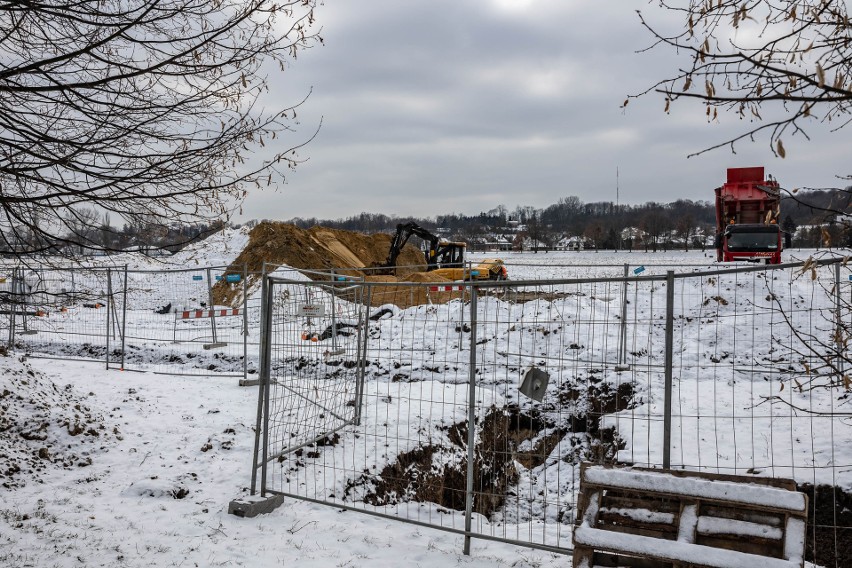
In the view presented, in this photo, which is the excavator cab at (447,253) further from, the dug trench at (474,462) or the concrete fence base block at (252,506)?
the concrete fence base block at (252,506)

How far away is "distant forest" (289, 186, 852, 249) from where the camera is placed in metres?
3.52

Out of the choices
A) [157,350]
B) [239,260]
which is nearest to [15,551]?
[157,350]

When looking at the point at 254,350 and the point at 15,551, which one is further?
the point at 254,350

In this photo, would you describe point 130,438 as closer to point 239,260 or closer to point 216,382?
point 216,382

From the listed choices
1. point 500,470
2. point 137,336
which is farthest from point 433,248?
point 500,470

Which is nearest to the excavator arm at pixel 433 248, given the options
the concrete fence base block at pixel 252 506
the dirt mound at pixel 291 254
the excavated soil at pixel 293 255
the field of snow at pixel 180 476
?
the excavated soil at pixel 293 255

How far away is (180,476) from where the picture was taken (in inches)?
273

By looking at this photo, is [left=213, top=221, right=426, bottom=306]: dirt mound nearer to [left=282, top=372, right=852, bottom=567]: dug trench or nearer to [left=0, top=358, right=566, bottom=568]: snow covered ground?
[left=0, top=358, right=566, bottom=568]: snow covered ground

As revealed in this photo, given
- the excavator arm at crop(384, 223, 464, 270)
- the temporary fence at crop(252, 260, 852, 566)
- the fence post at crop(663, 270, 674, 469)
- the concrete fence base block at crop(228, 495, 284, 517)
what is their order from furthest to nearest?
the excavator arm at crop(384, 223, 464, 270), the concrete fence base block at crop(228, 495, 284, 517), the temporary fence at crop(252, 260, 852, 566), the fence post at crop(663, 270, 674, 469)

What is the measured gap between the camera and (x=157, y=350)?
14.9 meters

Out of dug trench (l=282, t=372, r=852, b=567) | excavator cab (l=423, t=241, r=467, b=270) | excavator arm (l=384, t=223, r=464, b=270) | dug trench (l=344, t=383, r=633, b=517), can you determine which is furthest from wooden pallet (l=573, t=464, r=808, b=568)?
excavator cab (l=423, t=241, r=467, b=270)

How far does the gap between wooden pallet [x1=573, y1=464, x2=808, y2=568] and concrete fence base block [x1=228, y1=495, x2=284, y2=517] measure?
10.8 feet

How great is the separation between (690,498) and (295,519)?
3703 millimetres

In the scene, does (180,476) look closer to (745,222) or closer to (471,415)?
(471,415)
